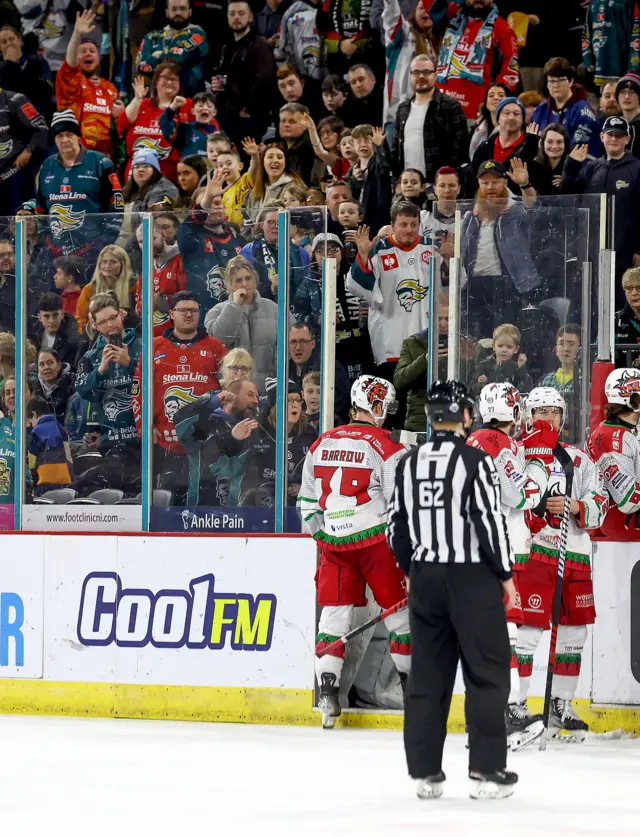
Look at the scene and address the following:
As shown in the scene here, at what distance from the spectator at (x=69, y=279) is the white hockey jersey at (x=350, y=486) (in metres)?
1.61

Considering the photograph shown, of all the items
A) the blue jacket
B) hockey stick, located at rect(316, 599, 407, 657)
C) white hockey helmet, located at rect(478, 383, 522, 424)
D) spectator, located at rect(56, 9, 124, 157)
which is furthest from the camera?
spectator, located at rect(56, 9, 124, 157)

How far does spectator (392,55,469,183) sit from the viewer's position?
9.63 metres

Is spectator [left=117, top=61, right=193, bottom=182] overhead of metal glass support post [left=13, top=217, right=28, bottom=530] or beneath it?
overhead

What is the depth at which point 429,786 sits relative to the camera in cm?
483

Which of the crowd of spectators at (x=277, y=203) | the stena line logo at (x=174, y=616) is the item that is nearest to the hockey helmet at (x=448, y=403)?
the crowd of spectators at (x=277, y=203)

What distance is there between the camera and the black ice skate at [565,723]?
20.8 feet

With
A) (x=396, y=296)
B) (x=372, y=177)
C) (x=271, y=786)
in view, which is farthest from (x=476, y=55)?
(x=271, y=786)

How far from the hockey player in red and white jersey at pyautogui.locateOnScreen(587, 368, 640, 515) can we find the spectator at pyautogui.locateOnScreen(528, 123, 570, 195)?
2789 mm

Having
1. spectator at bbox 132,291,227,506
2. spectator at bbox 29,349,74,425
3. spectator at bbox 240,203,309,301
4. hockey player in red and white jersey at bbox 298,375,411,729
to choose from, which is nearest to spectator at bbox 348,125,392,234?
spectator at bbox 240,203,309,301

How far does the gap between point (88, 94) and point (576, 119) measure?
413cm

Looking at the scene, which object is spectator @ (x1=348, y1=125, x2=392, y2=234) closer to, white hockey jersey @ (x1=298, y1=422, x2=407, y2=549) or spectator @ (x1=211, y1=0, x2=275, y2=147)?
spectator @ (x1=211, y1=0, x2=275, y2=147)

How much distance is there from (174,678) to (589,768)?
2.32m

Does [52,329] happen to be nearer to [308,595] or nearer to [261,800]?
[308,595]

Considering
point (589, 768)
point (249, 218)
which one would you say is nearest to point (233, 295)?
point (249, 218)
